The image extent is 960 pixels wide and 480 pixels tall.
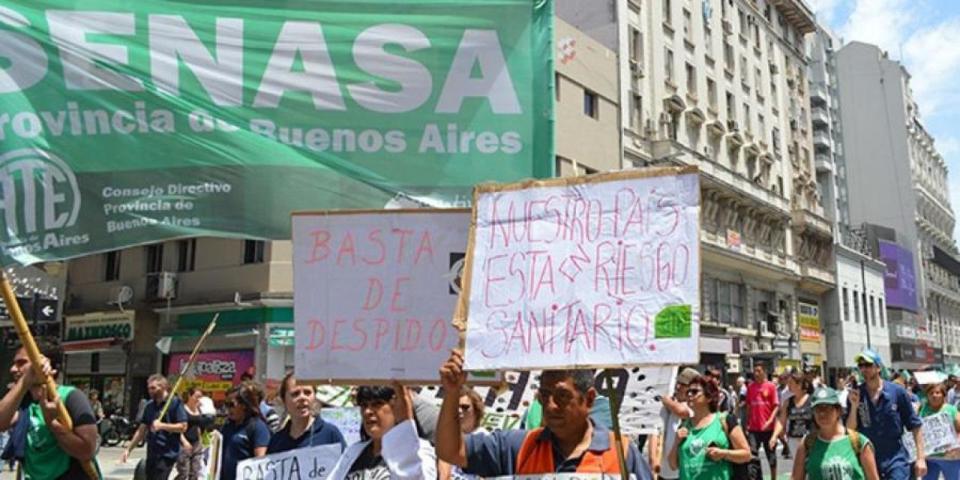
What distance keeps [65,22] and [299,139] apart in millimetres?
1212

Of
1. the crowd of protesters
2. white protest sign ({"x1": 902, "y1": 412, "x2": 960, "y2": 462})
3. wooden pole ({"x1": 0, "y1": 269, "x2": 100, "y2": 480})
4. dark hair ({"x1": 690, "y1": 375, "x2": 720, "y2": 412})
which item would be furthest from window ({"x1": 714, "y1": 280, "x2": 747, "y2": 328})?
wooden pole ({"x1": 0, "y1": 269, "x2": 100, "y2": 480})

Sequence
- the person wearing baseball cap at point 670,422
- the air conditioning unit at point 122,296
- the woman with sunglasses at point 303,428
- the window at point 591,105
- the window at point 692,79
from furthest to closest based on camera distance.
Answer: the window at point 692,79, the window at point 591,105, the air conditioning unit at point 122,296, the person wearing baseball cap at point 670,422, the woman with sunglasses at point 303,428

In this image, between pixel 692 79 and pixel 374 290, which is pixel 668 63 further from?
pixel 374 290

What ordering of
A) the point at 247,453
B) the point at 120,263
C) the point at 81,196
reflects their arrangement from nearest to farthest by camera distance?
the point at 81,196
the point at 247,453
the point at 120,263

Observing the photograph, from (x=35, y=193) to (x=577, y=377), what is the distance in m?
2.51

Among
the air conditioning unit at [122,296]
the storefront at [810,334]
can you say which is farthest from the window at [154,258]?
the storefront at [810,334]

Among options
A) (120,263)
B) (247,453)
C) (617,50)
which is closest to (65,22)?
(247,453)

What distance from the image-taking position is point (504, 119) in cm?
458

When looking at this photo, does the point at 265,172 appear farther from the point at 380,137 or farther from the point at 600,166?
the point at 600,166

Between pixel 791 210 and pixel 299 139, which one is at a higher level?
pixel 791 210

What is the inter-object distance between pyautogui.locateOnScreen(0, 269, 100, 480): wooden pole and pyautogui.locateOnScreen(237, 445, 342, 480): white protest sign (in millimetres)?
1049

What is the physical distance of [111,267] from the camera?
101 ft

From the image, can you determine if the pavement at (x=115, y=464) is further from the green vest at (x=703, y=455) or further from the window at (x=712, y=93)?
the window at (x=712, y=93)

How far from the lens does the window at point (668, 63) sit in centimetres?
3781
